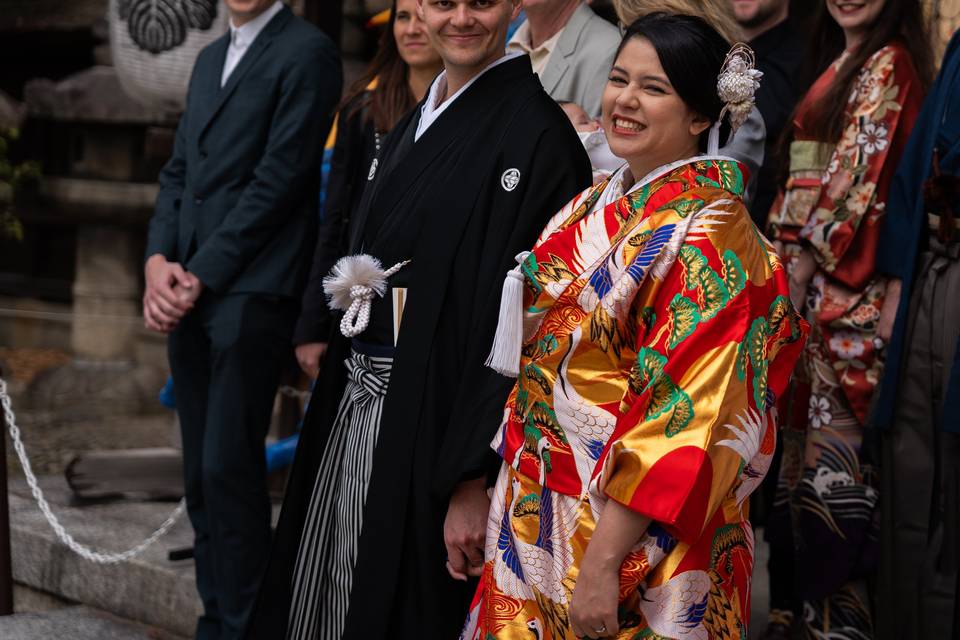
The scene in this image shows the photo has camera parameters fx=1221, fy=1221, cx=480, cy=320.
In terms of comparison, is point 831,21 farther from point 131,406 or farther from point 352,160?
point 131,406

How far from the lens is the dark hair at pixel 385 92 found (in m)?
3.52

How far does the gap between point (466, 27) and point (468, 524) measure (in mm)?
1061

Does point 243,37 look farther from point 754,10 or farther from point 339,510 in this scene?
point 339,510

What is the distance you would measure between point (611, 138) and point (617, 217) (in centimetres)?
16

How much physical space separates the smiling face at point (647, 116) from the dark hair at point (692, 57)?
1 centimetres

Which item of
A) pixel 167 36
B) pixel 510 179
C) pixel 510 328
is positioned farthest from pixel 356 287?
pixel 167 36

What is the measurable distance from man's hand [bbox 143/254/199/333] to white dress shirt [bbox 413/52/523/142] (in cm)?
111

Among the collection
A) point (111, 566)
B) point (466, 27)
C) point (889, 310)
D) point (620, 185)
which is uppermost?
point (466, 27)

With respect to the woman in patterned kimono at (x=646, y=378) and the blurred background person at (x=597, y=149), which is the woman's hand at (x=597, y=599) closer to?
the woman in patterned kimono at (x=646, y=378)

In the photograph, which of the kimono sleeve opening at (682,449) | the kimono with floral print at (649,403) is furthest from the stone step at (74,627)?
the kimono sleeve opening at (682,449)

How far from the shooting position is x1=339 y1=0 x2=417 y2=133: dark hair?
11.6 feet

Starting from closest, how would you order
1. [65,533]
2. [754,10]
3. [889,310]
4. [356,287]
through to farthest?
[356,287] < [889,310] < [754,10] < [65,533]

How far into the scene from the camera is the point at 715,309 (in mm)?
1970

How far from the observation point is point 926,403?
116 inches
